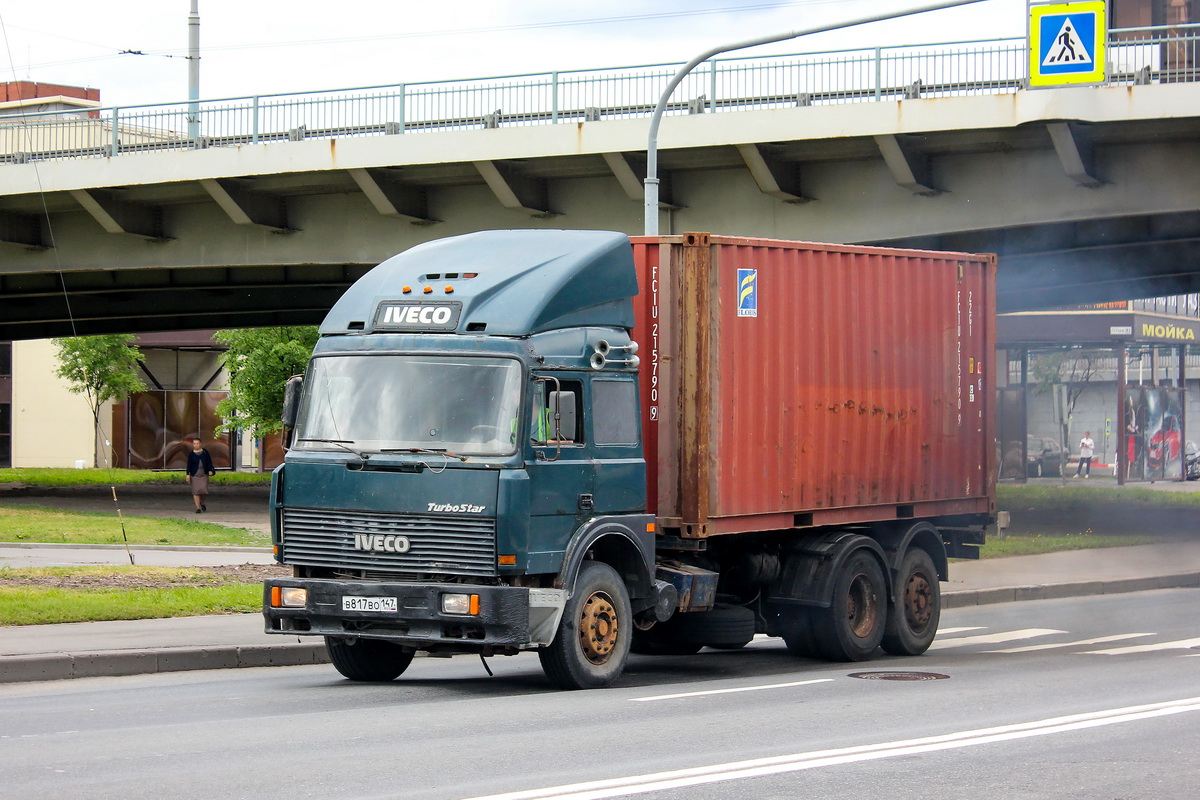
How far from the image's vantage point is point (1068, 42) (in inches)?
821

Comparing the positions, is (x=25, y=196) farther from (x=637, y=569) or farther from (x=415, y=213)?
(x=637, y=569)

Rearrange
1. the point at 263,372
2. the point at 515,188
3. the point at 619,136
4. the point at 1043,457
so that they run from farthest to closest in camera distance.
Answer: the point at 1043,457
the point at 263,372
the point at 515,188
the point at 619,136

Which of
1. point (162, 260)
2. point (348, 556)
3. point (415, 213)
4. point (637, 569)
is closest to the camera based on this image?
point (348, 556)

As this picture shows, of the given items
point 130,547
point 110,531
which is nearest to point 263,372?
point 110,531

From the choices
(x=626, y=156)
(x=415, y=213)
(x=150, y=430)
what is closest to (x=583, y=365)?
(x=626, y=156)

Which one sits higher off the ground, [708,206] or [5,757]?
[708,206]

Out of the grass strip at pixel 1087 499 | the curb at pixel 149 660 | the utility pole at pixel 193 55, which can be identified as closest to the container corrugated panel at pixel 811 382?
the curb at pixel 149 660

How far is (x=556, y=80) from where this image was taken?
25.1 m

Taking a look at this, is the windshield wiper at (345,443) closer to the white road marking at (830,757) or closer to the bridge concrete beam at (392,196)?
the white road marking at (830,757)

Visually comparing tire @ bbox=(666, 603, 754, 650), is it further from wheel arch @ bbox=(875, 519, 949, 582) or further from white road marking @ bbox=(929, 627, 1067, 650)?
white road marking @ bbox=(929, 627, 1067, 650)

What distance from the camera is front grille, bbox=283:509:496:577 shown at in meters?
10.1

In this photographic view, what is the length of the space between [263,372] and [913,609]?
33.7 meters

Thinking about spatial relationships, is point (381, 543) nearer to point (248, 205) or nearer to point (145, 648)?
point (145, 648)

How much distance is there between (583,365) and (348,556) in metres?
2.18
